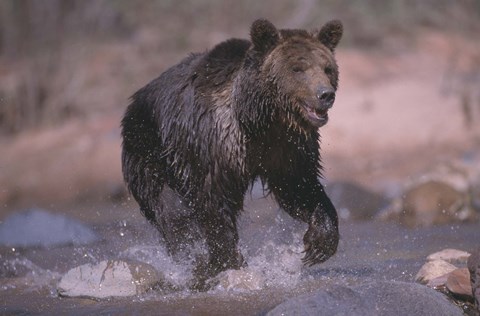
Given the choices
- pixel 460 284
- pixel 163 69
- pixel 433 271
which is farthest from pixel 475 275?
pixel 163 69

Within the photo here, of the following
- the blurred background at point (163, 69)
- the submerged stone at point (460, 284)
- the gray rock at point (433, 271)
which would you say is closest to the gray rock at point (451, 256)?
the gray rock at point (433, 271)

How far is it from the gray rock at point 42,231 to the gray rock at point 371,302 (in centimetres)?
419

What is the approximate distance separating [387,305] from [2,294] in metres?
3.16

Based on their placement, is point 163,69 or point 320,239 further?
point 163,69

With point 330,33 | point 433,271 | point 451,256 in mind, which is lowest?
point 451,256

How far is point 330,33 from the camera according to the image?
6121 millimetres

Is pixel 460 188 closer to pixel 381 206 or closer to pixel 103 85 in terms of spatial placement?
pixel 381 206

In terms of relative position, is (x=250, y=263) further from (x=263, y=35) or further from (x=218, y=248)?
(x=263, y=35)

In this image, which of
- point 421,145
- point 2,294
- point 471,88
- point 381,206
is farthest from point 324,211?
point 471,88

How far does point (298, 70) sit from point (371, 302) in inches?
61.0

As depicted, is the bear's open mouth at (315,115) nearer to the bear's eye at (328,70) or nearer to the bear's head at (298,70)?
the bear's head at (298,70)

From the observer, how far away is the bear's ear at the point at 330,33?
609 centimetres

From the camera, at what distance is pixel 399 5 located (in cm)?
1917

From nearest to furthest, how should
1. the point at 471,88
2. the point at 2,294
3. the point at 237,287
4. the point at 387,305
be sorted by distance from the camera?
1. the point at 387,305
2. the point at 237,287
3. the point at 2,294
4. the point at 471,88
